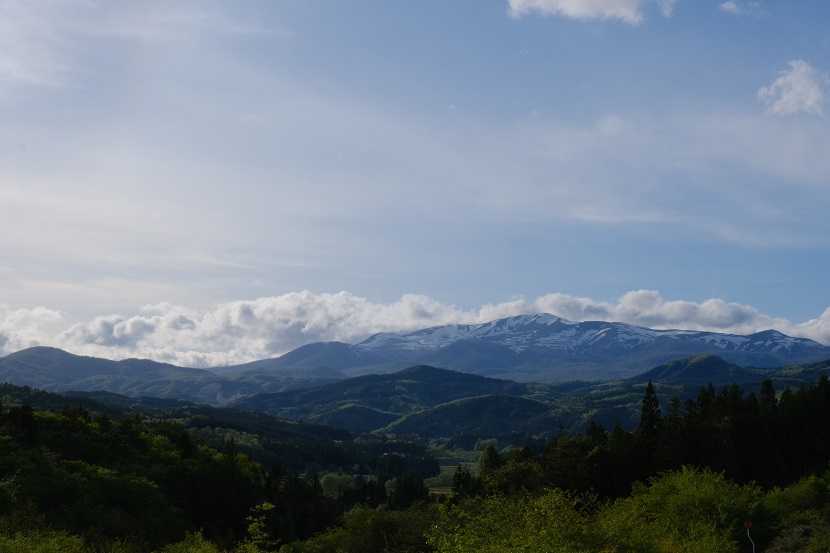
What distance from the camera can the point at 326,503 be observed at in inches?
5620

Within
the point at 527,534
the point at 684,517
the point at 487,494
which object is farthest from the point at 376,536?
the point at 527,534

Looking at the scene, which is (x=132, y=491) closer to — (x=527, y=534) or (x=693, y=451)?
(x=527, y=534)

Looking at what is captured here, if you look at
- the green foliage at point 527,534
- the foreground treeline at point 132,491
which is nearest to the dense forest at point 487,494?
the green foliage at point 527,534

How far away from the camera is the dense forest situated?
54.2 meters

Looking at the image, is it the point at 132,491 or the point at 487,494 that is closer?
the point at 487,494

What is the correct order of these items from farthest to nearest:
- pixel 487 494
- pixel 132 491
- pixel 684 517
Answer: pixel 132 491, pixel 487 494, pixel 684 517

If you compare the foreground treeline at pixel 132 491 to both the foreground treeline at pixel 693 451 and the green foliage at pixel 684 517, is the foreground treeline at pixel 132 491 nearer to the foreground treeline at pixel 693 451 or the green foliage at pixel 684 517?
the green foliage at pixel 684 517

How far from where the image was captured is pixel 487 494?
307ft

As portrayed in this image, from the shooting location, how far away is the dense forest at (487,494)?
5416cm

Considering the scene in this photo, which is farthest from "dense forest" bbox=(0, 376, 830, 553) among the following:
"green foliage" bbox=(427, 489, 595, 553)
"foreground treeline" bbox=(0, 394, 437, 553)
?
"foreground treeline" bbox=(0, 394, 437, 553)

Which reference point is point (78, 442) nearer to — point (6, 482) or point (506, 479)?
point (6, 482)

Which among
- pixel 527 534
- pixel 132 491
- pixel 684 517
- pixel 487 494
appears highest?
pixel 527 534

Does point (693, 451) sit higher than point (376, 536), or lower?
higher

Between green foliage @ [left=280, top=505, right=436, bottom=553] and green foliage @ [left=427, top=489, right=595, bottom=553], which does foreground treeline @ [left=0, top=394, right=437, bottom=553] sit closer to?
green foliage @ [left=280, top=505, right=436, bottom=553]
